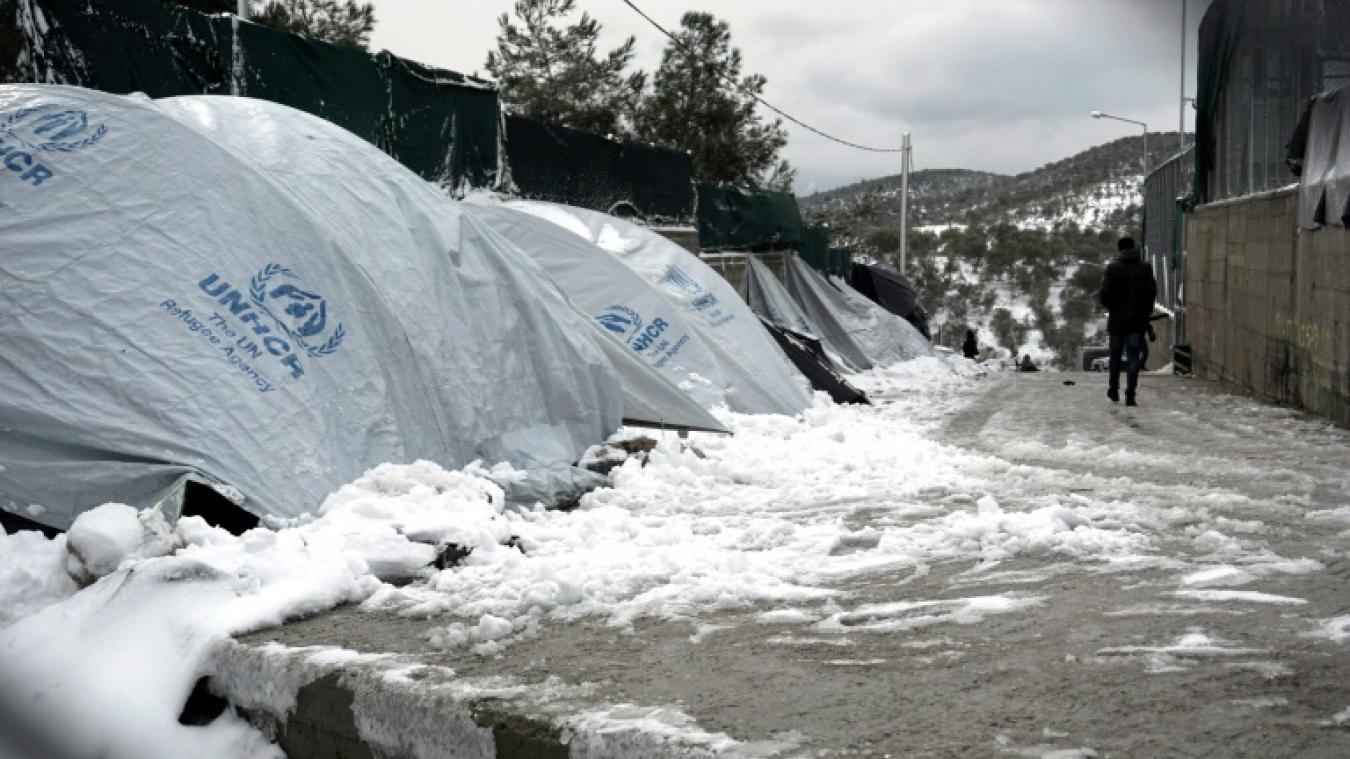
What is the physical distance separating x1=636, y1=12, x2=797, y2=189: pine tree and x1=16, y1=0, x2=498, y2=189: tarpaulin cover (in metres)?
26.0

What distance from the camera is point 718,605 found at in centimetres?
442

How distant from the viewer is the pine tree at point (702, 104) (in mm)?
36781

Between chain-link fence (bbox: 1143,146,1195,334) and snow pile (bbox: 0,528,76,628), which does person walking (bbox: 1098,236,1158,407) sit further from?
snow pile (bbox: 0,528,76,628)

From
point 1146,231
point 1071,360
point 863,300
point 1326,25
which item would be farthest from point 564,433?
point 1071,360

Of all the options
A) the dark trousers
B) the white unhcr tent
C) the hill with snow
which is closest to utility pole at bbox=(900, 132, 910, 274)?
the hill with snow

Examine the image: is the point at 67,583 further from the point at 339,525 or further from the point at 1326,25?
the point at 1326,25

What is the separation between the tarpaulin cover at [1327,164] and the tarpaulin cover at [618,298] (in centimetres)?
542

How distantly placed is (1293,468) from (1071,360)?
59392 mm

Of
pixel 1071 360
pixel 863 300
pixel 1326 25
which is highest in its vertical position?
pixel 1326 25

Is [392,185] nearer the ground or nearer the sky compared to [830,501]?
nearer the sky

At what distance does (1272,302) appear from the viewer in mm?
14062

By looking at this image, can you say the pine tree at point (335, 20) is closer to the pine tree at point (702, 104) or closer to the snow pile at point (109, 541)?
the pine tree at point (702, 104)

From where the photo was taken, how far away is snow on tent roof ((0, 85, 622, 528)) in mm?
5098

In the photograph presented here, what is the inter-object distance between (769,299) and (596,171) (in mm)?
6344
